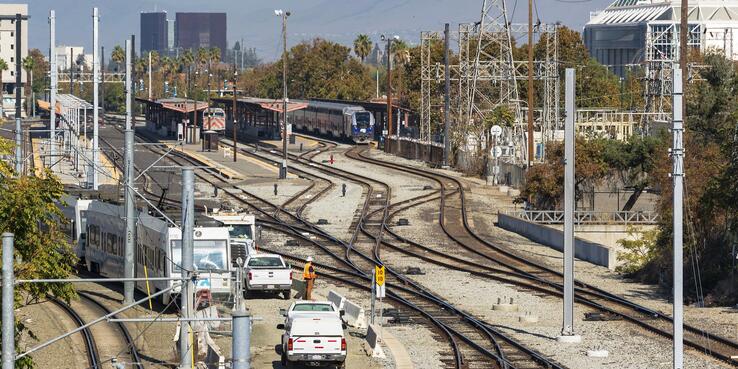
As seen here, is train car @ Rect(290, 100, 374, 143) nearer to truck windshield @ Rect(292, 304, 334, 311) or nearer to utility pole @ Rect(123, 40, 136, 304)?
utility pole @ Rect(123, 40, 136, 304)

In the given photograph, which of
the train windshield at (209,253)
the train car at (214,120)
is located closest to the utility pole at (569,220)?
the train windshield at (209,253)

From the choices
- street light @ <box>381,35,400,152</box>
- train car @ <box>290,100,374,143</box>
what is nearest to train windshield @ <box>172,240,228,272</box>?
street light @ <box>381,35,400,152</box>

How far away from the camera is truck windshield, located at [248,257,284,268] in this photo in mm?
38781

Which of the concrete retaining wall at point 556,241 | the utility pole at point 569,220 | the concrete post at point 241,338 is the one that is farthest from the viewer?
the concrete retaining wall at point 556,241

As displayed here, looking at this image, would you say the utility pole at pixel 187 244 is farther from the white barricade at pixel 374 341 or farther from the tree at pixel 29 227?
the white barricade at pixel 374 341

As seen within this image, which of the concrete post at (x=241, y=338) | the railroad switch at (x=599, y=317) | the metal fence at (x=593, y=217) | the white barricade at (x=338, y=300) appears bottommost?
the railroad switch at (x=599, y=317)

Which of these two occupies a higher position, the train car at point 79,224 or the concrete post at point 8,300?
the concrete post at point 8,300

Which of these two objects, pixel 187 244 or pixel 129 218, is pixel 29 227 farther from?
pixel 129 218

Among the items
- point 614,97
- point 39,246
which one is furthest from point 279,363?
point 614,97

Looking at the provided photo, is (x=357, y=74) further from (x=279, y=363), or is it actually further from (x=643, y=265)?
(x=279, y=363)

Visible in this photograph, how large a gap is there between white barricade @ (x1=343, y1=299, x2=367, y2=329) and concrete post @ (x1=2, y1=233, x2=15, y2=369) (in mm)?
18707

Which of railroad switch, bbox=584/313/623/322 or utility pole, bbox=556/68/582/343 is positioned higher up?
utility pole, bbox=556/68/582/343

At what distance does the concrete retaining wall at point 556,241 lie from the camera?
4702cm

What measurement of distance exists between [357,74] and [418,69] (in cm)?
6219
